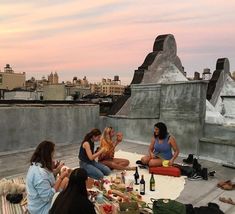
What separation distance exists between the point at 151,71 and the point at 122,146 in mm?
7122

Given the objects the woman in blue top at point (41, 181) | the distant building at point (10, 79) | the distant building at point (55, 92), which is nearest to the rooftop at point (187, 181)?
the woman in blue top at point (41, 181)

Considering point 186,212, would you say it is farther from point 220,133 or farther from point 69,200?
point 220,133

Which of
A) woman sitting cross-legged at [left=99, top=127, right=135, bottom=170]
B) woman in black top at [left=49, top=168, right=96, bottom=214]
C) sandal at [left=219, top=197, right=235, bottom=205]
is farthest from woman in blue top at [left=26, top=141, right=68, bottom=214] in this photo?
sandal at [left=219, top=197, right=235, bottom=205]

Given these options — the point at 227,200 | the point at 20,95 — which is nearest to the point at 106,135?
the point at 227,200

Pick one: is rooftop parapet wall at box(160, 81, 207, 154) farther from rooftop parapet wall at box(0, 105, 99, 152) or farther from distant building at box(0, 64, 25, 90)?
distant building at box(0, 64, 25, 90)

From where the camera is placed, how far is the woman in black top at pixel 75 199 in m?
3.32

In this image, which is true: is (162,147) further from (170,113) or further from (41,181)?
(41,181)

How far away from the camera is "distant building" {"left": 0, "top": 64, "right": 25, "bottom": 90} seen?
52.1 m

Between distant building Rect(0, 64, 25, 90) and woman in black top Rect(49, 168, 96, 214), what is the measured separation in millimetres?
51650

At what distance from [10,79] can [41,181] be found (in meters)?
53.6

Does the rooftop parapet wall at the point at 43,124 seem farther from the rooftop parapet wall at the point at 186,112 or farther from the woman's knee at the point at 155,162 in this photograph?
the woman's knee at the point at 155,162

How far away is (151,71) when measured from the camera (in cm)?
1770

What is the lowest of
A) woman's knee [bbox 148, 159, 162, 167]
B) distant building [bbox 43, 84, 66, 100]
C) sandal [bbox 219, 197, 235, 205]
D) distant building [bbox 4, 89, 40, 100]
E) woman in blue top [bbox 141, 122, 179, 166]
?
Result: sandal [bbox 219, 197, 235, 205]

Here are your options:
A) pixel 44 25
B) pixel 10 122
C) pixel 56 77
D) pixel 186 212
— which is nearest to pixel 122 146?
pixel 10 122
